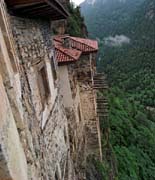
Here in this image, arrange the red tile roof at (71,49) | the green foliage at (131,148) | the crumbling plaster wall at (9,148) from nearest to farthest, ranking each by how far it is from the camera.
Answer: the crumbling plaster wall at (9,148)
the red tile roof at (71,49)
the green foliage at (131,148)

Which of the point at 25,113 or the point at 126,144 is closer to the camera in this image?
the point at 25,113

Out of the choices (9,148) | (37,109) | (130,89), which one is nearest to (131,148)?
(37,109)

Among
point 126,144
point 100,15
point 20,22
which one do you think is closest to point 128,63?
point 126,144

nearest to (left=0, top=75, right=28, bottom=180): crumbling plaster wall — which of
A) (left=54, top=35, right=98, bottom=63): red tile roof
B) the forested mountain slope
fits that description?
(left=54, top=35, right=98, bottom=63): red tile roof

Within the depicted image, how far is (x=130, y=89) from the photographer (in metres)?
67.3

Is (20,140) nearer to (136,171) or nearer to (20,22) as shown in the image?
(20,22)

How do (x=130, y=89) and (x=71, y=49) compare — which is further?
(x=130, y=89)

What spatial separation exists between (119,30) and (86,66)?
132324 mm

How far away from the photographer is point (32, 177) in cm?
442

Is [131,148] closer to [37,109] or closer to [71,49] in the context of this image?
[71,49]

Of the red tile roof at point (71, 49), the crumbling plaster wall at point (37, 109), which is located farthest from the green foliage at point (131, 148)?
the crumbling plaster wall at point (37, 109)

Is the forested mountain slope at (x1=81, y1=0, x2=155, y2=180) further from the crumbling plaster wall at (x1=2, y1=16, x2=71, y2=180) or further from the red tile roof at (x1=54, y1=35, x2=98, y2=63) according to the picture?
the crumbling plaster wall at (x1=2, y1=16, x2=71, y2=180)

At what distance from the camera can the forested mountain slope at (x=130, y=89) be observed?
19656 millimetres

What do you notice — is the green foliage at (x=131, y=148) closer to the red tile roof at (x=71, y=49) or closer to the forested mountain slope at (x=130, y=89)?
the forested mountain slope at (x=130, y=89)
